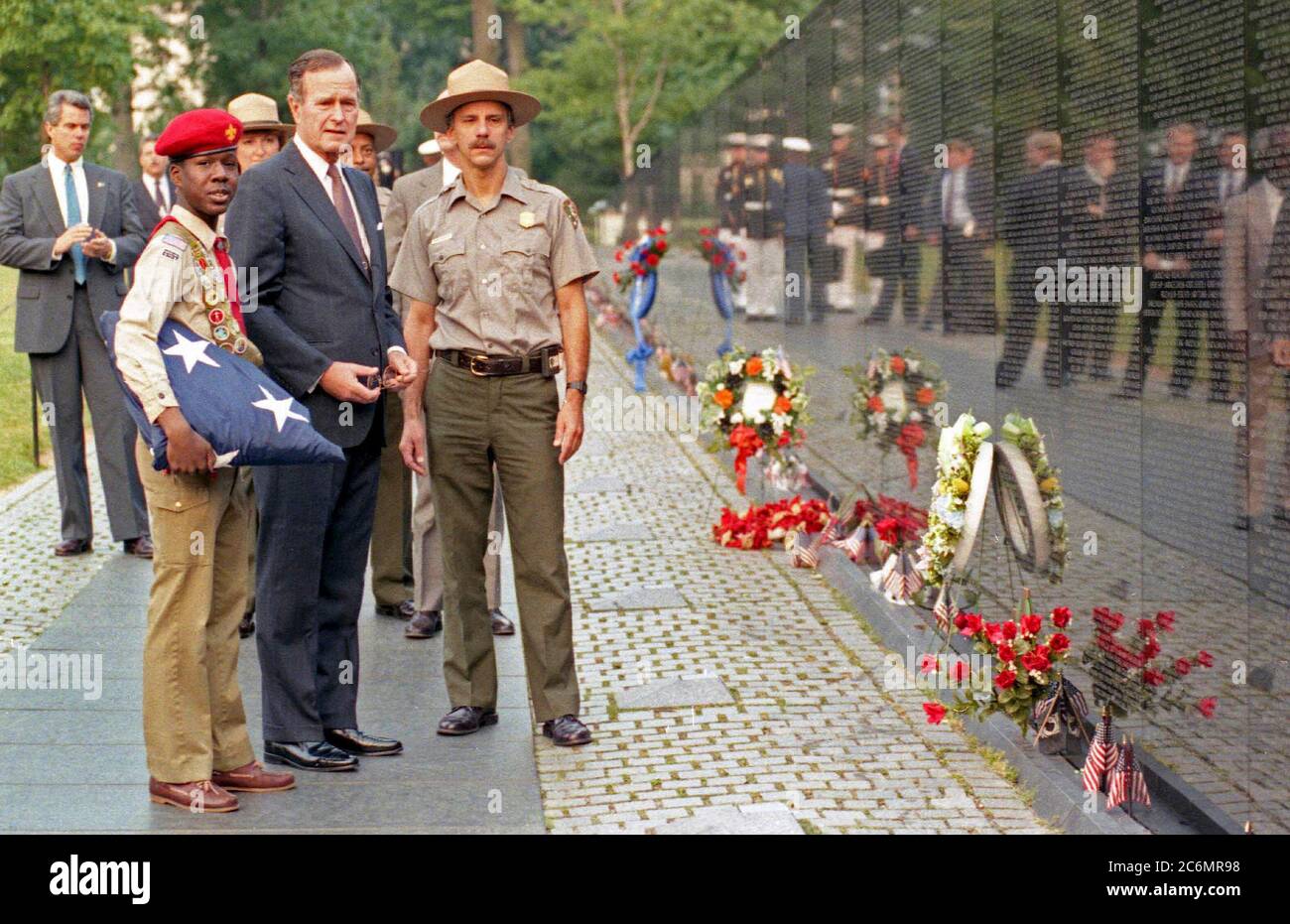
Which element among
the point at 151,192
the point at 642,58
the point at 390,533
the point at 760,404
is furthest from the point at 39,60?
the point at 642,58

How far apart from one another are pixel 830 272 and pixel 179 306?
22.7 feet

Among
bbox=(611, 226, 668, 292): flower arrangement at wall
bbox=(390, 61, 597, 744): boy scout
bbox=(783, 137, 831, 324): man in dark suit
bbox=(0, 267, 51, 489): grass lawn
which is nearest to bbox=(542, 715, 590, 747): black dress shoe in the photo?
bbox=(390, 61, 597, 744): boy scout

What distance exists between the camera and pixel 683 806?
5812 millimetres

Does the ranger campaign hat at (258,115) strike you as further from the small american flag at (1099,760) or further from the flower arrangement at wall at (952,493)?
the small american flag at (1099,760)

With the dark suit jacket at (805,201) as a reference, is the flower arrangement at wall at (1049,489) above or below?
below

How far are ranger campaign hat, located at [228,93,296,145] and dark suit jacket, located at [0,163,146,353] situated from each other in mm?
2444

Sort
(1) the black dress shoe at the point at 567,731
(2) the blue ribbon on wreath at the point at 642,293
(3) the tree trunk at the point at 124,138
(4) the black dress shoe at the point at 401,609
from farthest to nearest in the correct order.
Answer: (3) the tree trunk at the point at 124,138
(2) the blue ribbon on wreath at the point at 642,293
(4) the black dress shoe at the point at 401,609
(1) the black dress shoe at the point at 567,731

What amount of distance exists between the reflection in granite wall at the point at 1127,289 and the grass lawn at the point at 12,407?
16.8 ft

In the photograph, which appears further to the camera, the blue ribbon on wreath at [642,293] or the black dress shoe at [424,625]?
the blue ribbon on wreath at [642,293]

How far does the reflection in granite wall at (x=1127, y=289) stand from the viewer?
15.8 feet

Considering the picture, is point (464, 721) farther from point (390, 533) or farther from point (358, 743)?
point (390, 533)

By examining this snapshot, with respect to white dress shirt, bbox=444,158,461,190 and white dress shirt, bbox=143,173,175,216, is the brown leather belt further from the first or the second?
white dress shirt, bbox=143,173,175,216


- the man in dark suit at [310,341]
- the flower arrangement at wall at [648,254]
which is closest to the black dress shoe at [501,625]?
the man in dark suit at [310,341]
